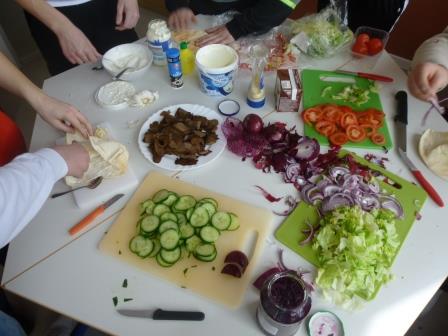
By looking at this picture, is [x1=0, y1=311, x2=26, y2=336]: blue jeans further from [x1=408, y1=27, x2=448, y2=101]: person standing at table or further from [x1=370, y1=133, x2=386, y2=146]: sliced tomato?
[x1=408, y1=27, x2=448, y2=101]: person standing at table

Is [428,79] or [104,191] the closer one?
[104,191]

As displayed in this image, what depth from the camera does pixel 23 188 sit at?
993 mm

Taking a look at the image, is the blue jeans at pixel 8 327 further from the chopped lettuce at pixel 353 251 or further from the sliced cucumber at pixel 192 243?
the chopped lettuce at pixel 353 251

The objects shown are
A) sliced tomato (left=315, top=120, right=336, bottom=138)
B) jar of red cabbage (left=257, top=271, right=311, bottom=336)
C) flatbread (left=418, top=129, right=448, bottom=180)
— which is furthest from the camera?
sliced tomato (left=315, top=120, right=336, bottom=138)

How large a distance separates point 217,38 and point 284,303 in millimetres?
1300

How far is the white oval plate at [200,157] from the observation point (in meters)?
1.29

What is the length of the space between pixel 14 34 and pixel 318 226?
317cm

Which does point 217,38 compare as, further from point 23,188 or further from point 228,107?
point 23,188

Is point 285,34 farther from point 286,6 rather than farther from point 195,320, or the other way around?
point 195,320

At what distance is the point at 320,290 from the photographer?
100 cm

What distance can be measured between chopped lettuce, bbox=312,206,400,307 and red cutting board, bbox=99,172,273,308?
7.7 inches

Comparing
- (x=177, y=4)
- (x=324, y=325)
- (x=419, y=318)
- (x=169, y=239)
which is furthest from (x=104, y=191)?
(x=419, y=318)

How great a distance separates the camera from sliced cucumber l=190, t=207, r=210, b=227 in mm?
1104

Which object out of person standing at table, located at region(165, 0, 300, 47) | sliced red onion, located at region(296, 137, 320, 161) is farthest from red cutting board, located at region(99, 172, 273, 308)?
person standing at table, located at region(165, 0, 300, 47)
